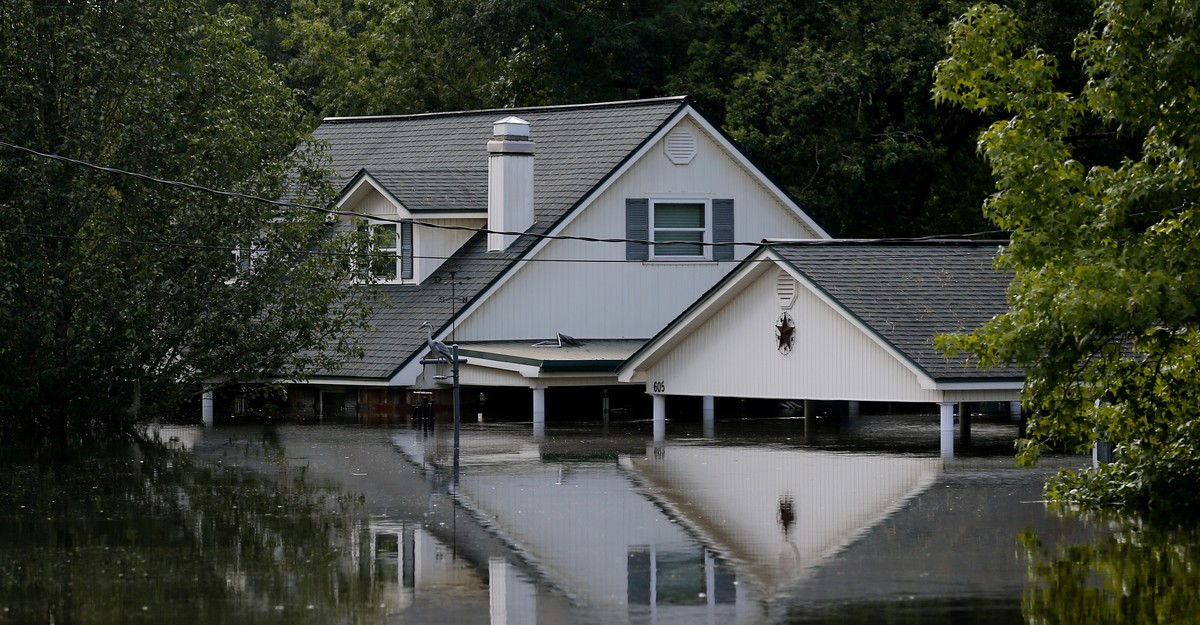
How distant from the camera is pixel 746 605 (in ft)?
48.5

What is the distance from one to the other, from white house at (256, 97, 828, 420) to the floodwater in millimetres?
7851

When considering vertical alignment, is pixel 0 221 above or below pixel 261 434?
above

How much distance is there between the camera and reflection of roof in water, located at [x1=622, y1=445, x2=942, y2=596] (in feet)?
59.2

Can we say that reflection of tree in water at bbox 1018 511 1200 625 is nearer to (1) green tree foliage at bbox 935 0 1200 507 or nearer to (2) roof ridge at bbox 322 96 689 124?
(1) green tree foliage at bbox 935 0 1200 507

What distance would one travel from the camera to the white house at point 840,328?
29.1 meters

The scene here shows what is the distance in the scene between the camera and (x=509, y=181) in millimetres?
38469

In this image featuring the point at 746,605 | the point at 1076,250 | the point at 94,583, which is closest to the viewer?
A: the point at 746,605

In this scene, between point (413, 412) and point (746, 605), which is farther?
point (413, 412)

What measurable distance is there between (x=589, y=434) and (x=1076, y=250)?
1541cm

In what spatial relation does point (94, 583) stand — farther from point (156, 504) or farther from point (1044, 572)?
point (1044, 572)

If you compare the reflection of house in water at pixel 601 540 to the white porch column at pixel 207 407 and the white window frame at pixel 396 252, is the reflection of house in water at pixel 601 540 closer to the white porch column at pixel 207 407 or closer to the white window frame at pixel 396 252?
the white porch column at pixel 207 407

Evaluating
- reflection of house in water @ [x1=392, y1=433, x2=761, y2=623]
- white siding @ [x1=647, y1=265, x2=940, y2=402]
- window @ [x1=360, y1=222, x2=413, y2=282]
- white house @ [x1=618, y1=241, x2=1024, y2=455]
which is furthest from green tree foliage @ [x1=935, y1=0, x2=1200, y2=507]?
window @ [x1=360, y1=222, x2=413, y2=282]

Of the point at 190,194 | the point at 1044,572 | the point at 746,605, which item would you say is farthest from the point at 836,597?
the point at 190,194

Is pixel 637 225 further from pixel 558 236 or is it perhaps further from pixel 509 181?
pixel 509 181
